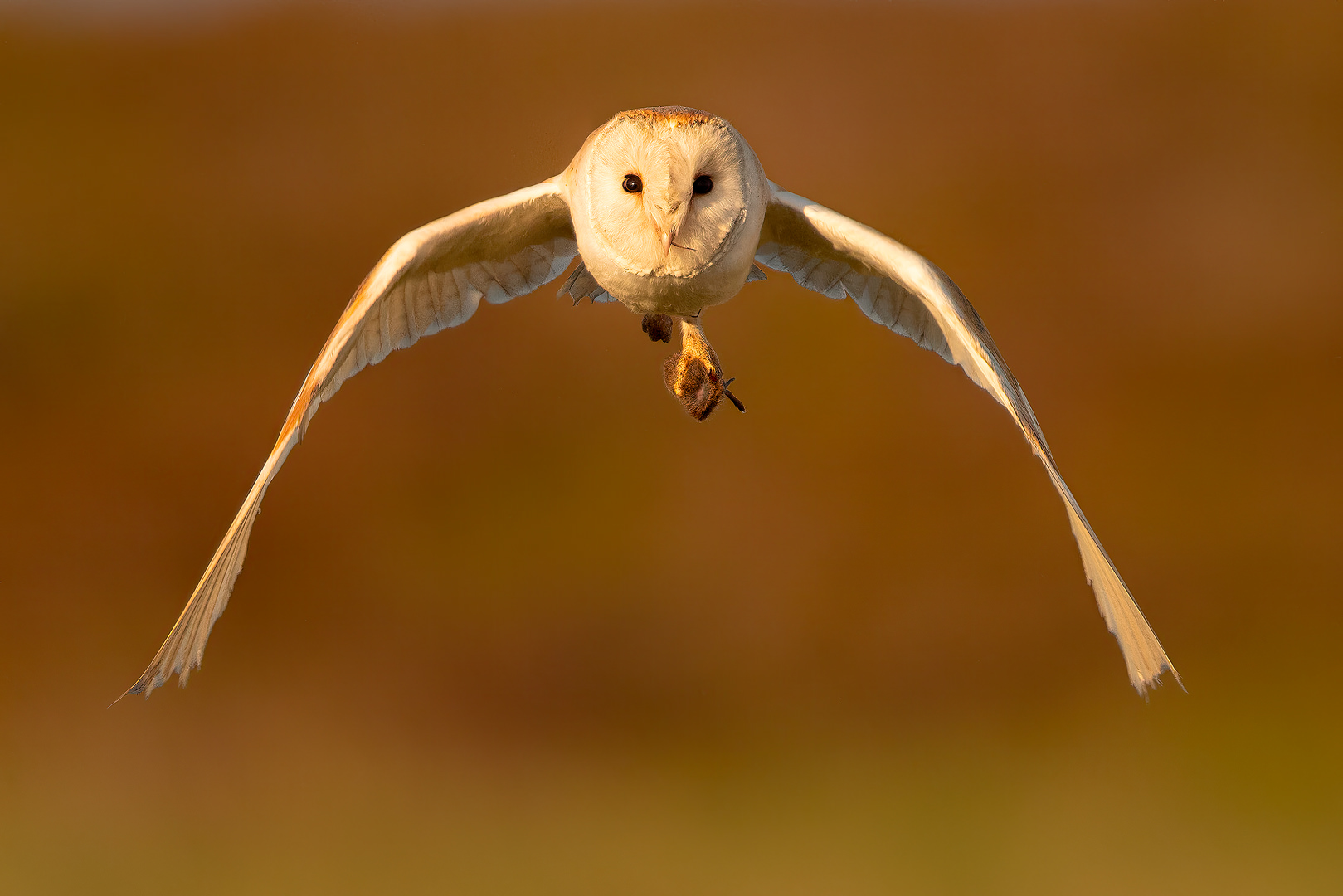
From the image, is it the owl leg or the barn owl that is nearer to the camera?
the barn owl

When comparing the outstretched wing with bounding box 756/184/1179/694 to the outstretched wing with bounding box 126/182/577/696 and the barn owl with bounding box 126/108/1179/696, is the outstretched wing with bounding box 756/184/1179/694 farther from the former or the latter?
the outstretched wing with bounding box 126/182/577/696

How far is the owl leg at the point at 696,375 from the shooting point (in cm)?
228

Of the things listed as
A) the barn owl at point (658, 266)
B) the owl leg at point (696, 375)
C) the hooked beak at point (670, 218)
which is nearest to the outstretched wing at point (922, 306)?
the barn owl at point (658, 266)

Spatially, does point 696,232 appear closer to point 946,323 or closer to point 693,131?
point 693,131

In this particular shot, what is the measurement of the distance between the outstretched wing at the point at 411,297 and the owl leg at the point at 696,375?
260 millimetres

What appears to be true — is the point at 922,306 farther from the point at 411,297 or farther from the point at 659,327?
the point at 411,297

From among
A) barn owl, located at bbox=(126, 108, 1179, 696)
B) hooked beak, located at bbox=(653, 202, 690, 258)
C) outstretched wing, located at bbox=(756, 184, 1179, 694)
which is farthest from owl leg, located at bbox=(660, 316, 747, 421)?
Result: hooked beak, located at bbox=(653, 202, 690, 258)

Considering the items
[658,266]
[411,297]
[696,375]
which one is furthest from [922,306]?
[411,297]

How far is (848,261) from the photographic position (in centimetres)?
224

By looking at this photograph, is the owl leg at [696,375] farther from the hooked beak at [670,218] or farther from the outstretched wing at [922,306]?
the hooked beak at [670,218]

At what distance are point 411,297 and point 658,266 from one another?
57cm

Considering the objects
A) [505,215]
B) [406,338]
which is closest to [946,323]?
[505,215]

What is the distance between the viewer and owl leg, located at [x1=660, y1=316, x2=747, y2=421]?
2275mm

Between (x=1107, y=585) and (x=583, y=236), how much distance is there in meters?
0.91
